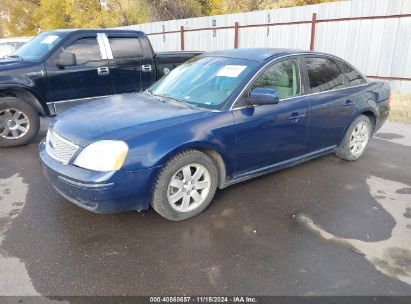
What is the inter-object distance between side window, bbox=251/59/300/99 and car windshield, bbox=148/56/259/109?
0.18 meters

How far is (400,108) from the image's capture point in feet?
28.4

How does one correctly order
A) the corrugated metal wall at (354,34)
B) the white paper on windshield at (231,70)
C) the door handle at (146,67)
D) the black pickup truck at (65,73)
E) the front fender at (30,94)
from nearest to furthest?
the white paper on windshield at (231,70)
the front fender at (30,94)
the black pickup truck at (65,73)
the door handle at (146,67)
the corrugated metal wall at (354,34)

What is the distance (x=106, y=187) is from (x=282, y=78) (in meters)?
2.42

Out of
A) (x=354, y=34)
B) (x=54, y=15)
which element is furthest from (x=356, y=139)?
(x=54, y=15)

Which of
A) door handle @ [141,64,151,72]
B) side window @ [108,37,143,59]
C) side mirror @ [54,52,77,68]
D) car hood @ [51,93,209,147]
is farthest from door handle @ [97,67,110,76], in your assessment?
car hood @ [51,93,209,147]

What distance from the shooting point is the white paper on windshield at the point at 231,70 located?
3.95m

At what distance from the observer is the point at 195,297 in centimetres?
258

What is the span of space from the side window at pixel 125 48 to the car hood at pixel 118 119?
2.84m

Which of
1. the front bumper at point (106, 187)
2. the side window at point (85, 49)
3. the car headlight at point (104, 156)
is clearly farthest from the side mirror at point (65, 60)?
the car headlight at point (104, 156)

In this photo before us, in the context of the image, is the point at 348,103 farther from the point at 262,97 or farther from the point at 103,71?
the point at 103,71

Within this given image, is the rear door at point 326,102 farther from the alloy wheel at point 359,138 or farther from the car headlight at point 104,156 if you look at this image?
the car headlight at point 104,156

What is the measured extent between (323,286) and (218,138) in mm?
1633

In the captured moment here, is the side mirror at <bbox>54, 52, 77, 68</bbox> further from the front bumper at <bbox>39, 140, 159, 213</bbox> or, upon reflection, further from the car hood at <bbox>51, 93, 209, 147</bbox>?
the front bumper at <bbox>39, 140, 159, 213</bbox>

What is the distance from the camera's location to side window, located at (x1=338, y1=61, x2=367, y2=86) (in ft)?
16.3
